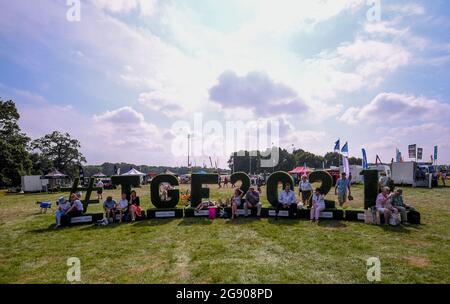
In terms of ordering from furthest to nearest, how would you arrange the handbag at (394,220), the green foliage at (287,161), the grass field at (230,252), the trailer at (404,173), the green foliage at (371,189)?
the green foliage at (287,161) → the trailer at (404,173) → the green foliage at (371,189) → the handbag at (394,220) → the grass field at (230,252)

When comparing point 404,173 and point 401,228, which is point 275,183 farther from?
point 404,173

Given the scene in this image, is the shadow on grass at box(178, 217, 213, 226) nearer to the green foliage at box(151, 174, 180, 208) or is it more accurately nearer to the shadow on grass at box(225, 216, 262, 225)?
the shadow on grass at box(225, 216, 262, 225)

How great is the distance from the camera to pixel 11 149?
142 feet

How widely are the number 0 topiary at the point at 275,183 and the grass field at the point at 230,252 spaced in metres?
1.99

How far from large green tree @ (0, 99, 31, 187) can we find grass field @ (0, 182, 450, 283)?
37366 mm

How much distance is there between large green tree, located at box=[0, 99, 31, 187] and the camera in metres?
42.1

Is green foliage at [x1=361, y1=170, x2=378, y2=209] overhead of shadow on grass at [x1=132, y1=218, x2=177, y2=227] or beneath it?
overhead

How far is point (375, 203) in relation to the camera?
13141mm

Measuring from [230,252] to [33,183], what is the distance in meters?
45.3

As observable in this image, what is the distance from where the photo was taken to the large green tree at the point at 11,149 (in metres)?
42.1

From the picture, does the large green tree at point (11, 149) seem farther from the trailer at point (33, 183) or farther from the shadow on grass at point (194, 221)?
the shadow on grass at point (194, 221)

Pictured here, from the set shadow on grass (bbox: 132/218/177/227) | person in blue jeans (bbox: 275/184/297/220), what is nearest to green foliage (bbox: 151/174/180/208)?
shadow on grass (bbox: 132/218/177/227)

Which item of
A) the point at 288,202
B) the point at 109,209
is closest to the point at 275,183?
the point at 288,202

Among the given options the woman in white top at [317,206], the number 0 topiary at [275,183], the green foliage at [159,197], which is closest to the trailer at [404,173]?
the number 0 topiary at [275,183]
